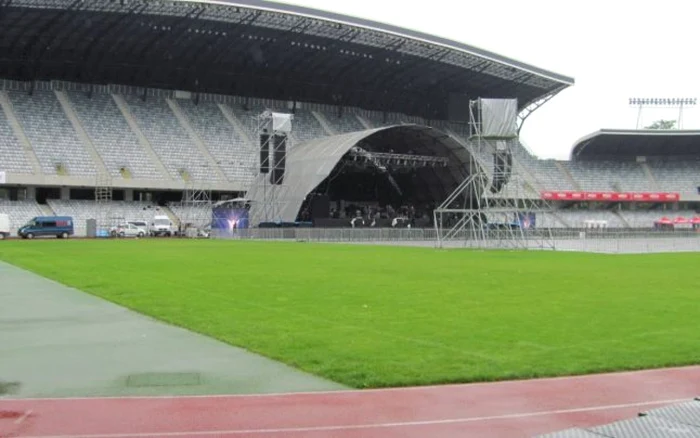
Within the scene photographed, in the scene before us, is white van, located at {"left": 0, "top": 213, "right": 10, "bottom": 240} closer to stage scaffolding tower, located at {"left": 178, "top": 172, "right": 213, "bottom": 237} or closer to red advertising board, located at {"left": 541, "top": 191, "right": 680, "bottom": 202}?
stage scaffolding tower, located at {"left": 178, "top": 172, "right": 213, "bottom": 237}

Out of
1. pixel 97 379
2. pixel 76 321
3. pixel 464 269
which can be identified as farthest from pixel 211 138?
pixel 97 379

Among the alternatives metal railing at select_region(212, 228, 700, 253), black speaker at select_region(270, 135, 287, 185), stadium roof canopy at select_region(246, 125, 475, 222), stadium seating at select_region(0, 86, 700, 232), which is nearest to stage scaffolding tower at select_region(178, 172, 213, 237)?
stadium seating at select_region(0, 86, 700, 232)

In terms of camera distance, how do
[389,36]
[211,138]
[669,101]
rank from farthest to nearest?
[669,101]
[211,138]
[389,36]

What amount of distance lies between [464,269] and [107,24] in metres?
53.9

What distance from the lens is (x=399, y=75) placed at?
89.0 meters

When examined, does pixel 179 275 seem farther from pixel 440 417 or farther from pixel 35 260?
pixel 440 417

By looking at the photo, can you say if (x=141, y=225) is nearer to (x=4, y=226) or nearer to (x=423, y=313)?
(x=4, y=226)

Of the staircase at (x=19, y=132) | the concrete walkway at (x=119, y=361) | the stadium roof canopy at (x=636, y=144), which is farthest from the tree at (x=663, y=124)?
the concrete walkway at (x=119, y=361)

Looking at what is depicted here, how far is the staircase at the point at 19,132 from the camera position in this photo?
69.4m

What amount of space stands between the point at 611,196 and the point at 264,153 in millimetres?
56877

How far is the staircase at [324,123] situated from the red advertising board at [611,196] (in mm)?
29606

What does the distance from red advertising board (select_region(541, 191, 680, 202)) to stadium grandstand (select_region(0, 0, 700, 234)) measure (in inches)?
15.0

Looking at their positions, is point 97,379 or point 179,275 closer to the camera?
point 97,379

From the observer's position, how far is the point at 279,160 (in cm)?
6744
